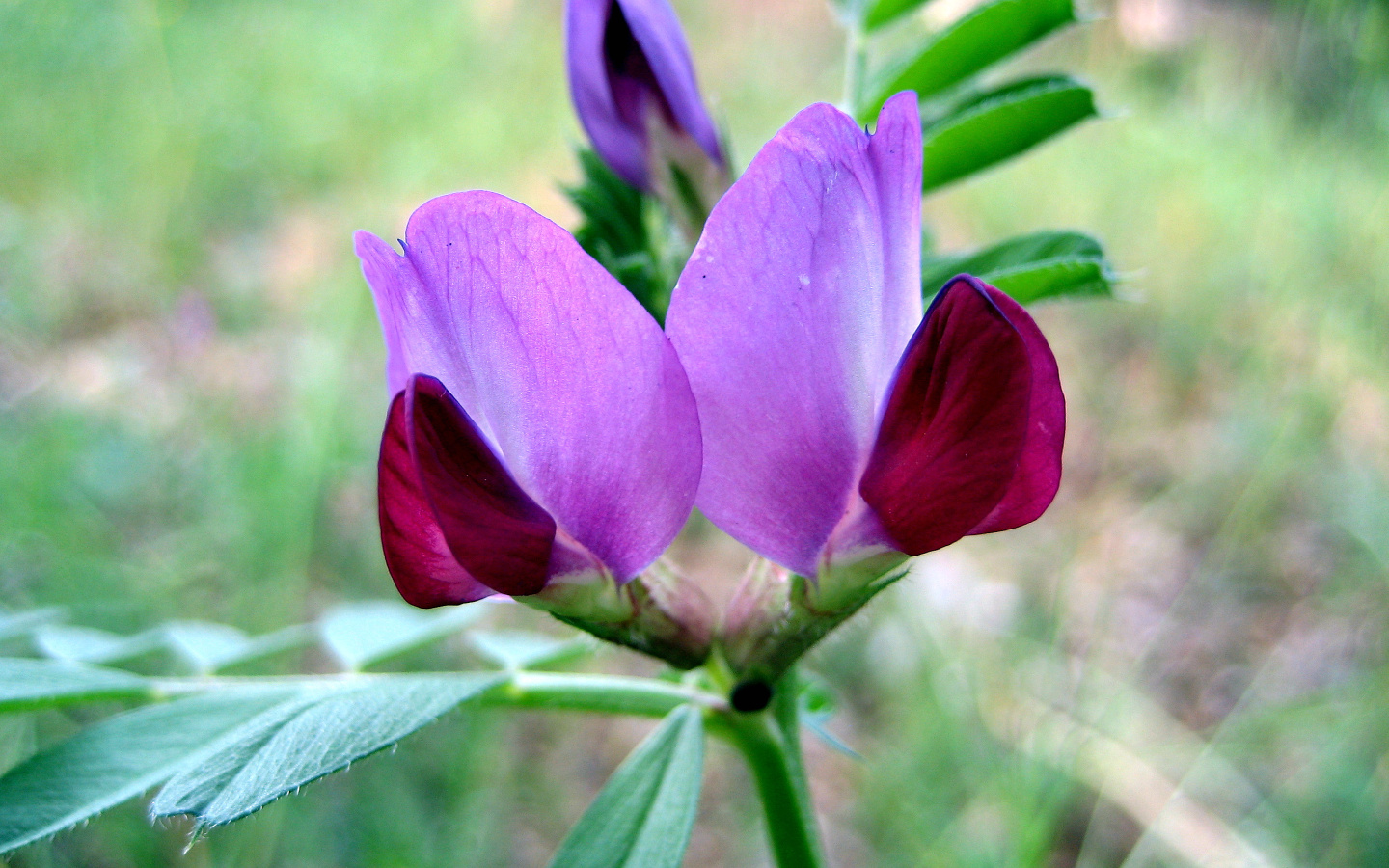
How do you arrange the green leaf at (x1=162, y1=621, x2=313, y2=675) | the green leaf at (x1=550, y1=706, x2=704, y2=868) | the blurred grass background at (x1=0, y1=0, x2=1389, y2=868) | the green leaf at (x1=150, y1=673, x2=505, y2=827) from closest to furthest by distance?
the green leaf at (x1=150, y1=673, x2=505, y2=827) < the green leaf at (x1=550, y1=706, x2=704, y2=868) < the green leaf at (x1=162, y1=621, x2=313, y2=675) < the blurred grass background at (x1=0, y1=0, x2=1389, y2=868)

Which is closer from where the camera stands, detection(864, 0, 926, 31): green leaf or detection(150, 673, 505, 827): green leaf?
detection(150, 673, 505, 827): green leaf

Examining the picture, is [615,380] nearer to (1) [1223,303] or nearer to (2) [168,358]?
(2) [168,358]

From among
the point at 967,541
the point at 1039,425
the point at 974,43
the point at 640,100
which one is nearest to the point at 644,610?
the point at 1039,425

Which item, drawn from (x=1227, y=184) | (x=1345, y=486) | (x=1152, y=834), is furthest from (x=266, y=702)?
(x=1227, y=184)

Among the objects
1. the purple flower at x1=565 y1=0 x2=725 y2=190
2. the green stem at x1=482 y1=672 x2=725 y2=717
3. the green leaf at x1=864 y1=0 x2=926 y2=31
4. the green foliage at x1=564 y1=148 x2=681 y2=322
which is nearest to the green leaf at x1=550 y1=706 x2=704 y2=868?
the green stem at x1=482 y1=672 x2=725 y2=717

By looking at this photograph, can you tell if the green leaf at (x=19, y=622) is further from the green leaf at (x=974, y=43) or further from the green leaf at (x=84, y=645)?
the green leaf at (x=974, y=43)

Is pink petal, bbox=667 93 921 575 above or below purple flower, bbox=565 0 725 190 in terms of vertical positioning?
below

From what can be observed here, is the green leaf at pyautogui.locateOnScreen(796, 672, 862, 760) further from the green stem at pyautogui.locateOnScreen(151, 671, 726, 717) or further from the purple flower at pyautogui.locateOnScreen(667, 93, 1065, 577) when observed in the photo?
the purple flower at pyautogui.locateOnScreen(667, 93, 1065, 577)
